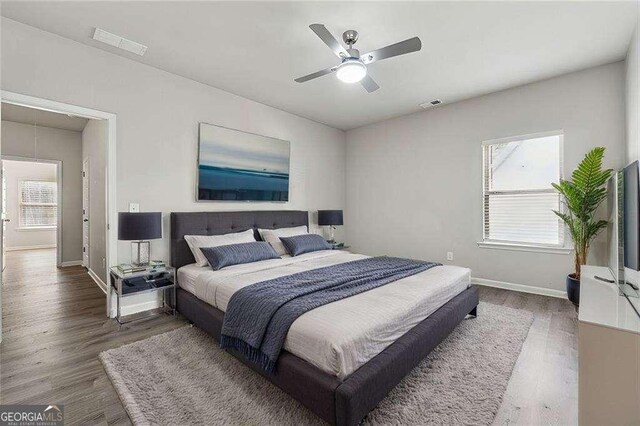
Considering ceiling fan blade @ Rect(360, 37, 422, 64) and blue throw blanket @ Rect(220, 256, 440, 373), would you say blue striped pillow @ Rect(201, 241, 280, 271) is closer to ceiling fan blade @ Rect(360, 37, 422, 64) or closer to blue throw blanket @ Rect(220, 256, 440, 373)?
blue throw blanket @ Rect(220, 256, 440, 373)

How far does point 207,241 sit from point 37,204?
800cm

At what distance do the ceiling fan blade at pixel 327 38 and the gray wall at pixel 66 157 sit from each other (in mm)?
6508

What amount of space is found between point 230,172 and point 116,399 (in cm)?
284

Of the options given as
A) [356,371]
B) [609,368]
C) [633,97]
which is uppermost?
[633,97]

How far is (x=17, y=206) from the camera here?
758 cm

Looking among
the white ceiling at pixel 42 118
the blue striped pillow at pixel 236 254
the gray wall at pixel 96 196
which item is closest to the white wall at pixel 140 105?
the blue striped pillow at pixel 236 254

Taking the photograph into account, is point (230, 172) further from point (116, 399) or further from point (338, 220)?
point (116, 399)

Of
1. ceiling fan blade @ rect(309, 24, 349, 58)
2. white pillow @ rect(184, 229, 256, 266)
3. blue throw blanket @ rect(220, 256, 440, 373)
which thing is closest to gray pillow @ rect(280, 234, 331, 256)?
white pillow @ rect(184, 229, 256, 266)

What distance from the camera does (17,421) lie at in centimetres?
160

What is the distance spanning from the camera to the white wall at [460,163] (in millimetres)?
3406

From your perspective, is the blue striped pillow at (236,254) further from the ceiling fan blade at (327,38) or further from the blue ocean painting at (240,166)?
the ceiling fan blade at (327,38)

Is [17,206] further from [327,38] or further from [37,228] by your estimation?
[327,38]

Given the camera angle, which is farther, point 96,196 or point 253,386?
point 96,196

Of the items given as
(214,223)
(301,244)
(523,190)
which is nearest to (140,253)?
(214,223)
